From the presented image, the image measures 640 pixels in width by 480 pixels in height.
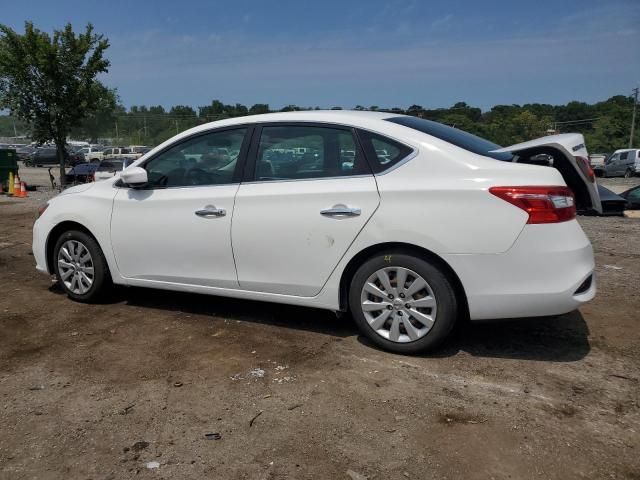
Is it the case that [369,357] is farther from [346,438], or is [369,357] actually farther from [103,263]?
[103,263]

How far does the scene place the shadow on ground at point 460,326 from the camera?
3.95 m

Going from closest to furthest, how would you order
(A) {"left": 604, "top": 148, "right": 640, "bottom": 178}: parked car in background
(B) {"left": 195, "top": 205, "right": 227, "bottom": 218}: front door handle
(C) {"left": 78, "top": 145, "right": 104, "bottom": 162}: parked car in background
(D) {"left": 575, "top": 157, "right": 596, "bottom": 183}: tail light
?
(D) {"left": 575, "top": 157, "right": 596, "bottom": 183}: tail light, (B) {"left": 195, "top": 205, "right": 227, "bottom": 218}: front door handle, (A) {"left": 604, "top": 148, "right": 640, "bottom": 178}: parked car in background, (C) {"left": 78, "top": 145, "right": 104, "bottom": 162}: parked car in background

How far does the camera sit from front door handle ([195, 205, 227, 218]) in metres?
4.27

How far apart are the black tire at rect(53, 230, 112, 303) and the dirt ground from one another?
0.15 metres

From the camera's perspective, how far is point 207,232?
4.34m

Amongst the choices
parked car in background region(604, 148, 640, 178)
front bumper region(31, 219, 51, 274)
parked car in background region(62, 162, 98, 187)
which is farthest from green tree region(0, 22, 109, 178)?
parked car in background region(604, 148, 640, 178)

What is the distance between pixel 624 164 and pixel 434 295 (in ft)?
112

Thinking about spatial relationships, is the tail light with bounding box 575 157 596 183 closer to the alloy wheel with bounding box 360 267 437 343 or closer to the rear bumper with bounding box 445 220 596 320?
the rear bumper with bounding box 445 220 596 320

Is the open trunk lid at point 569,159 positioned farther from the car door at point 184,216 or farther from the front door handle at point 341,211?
the car door at point 184,216

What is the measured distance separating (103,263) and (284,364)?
2.16m

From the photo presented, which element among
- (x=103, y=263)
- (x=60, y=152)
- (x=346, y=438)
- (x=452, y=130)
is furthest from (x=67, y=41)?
(x=346, y=438)

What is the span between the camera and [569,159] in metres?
3.92

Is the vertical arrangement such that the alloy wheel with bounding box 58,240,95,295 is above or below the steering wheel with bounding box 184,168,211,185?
below

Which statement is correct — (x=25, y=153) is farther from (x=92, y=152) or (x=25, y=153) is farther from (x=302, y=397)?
(x=302, y=397)
